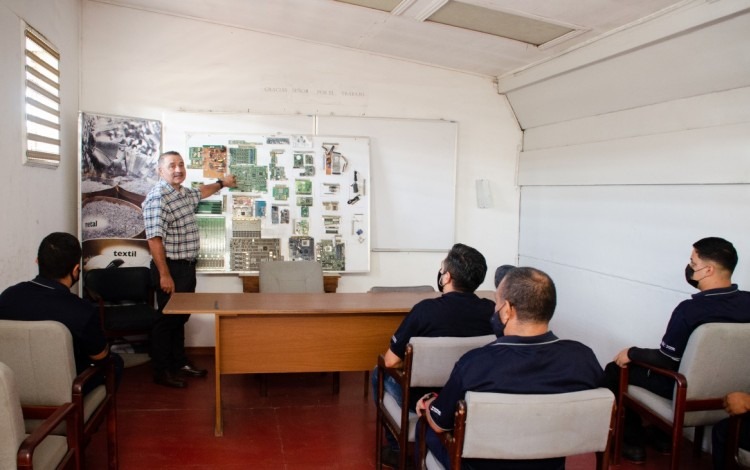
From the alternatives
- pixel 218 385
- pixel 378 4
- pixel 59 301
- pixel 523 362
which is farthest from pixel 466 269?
pixel 378 4

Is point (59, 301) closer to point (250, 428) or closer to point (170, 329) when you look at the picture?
point (250, 428)

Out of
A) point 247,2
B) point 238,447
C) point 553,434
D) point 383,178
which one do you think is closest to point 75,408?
point 238,447

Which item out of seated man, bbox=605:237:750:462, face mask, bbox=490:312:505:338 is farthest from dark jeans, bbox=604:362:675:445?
face mask, bbox=490:312:505:338

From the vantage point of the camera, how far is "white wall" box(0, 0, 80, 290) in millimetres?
3209

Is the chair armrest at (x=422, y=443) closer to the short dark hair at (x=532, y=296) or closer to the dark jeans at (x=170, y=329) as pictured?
the short dark hair at (x=532, y=296)

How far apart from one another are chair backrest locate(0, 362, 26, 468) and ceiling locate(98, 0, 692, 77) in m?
3.10

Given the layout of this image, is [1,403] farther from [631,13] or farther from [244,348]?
[631,13]

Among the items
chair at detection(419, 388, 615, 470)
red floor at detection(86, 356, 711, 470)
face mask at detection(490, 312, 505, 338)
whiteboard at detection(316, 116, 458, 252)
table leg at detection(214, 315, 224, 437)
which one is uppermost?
whiteboard at detection(316, 116, 458, 252)

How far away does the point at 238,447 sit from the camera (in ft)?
10.5

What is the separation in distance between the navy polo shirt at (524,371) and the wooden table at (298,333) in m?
1.57

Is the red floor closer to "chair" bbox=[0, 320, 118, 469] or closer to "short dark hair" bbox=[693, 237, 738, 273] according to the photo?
"chair" bbox=[0, 320, 118, 469]

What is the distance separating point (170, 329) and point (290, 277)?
983 mm

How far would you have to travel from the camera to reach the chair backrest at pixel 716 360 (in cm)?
249

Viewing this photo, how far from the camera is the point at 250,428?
11.4ft
